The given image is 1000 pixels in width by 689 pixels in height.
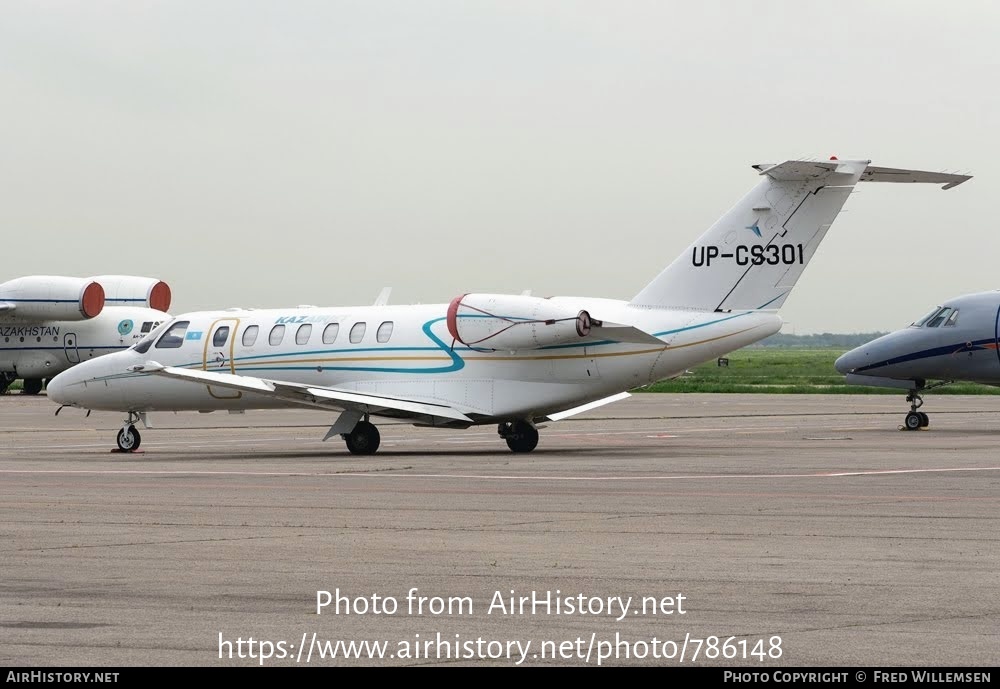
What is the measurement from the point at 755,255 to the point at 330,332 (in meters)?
8.47

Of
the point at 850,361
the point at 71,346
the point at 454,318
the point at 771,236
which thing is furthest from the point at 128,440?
the point at 71,346

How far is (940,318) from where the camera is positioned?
37.9 m

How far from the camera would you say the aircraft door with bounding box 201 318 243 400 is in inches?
1198

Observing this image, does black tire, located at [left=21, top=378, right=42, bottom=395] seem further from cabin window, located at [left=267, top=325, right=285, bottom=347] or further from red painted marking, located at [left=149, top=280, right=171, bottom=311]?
cabin window, located at [left=267, top=325, right=285, bottom=347]

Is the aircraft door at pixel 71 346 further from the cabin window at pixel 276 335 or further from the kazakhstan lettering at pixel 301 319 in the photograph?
the cabin window at pixel 276 335

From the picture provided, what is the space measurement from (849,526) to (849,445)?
47.9ft

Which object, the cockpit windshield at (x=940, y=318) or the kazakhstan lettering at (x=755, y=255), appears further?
the cockpit windshield at (x=940, y=318)

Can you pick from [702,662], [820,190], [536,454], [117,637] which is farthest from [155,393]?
[702,662]

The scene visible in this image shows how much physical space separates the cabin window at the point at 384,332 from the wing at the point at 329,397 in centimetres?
137

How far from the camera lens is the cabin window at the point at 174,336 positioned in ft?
102

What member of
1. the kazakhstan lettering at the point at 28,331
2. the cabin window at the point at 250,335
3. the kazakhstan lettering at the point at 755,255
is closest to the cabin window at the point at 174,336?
the cabin window at the point at 250,335

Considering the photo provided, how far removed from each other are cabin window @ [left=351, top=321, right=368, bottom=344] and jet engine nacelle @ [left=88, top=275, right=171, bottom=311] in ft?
146

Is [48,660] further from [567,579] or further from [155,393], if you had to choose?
[155,393]

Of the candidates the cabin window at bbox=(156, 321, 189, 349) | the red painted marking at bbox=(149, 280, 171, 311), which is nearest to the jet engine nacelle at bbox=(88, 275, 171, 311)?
the red painted marking at bbox=(149, 280, 171, 311)
